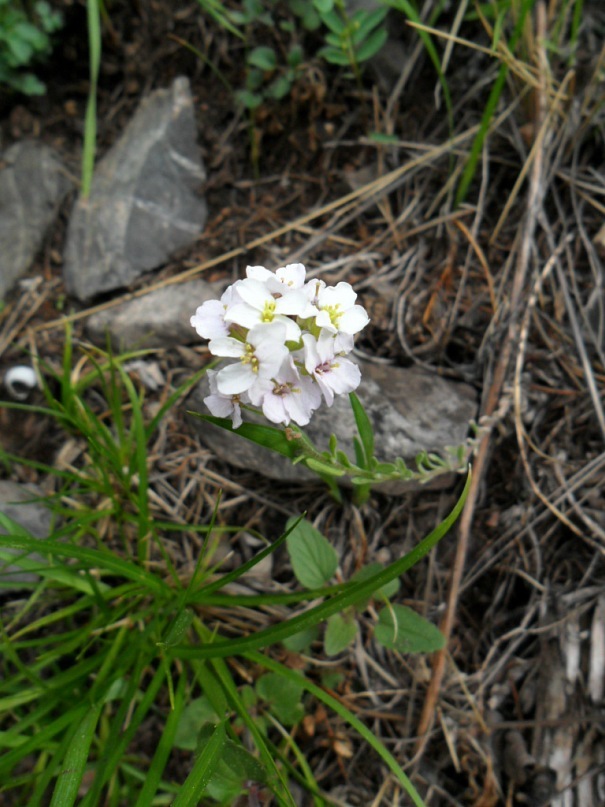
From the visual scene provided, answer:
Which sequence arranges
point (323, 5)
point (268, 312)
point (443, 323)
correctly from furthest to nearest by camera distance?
point (443, 323) < point (323, 5) < point (268, 312)

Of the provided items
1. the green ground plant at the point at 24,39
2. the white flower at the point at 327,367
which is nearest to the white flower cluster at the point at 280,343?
the white flower at the point at 327,367

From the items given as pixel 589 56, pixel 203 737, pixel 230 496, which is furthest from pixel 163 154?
pixel 203 737

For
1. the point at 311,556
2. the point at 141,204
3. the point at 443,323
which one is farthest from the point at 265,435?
the point at 141,204

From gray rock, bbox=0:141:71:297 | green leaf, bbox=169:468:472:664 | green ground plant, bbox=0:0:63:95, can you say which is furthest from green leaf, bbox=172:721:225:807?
green ground plant, bbox=0:0:63:95

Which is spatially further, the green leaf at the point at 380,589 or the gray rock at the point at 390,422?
the gray rock at the point at 390,422

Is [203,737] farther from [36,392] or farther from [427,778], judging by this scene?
[36,392]

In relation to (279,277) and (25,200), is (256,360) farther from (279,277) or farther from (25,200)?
(25,200)

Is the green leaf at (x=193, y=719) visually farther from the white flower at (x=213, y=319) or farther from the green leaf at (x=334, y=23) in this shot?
the green leaf at (x=334, y=23)
